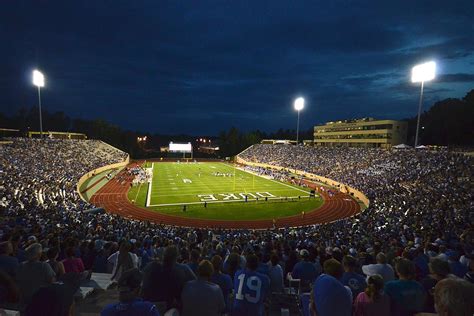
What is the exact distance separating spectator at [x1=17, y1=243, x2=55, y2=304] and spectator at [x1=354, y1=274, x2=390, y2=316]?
477cm

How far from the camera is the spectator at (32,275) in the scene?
4.58m

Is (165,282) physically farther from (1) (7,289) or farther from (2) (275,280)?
(2) (275,280)

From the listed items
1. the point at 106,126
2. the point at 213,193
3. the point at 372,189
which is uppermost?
the point at 106,126

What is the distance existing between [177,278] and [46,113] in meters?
146

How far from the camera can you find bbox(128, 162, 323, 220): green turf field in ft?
106

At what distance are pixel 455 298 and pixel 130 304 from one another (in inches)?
116

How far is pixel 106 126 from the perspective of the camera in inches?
4306

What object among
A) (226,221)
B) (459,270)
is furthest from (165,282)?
(226,221)

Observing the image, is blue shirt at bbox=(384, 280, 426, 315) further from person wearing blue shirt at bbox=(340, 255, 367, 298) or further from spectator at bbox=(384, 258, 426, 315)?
person wearing blue shirt at bbox=(340, 255, 367, 298)

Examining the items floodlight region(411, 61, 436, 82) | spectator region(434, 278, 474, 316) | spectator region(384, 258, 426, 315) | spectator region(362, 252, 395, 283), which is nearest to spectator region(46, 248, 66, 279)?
spectator region(384, 258, 426, 315)

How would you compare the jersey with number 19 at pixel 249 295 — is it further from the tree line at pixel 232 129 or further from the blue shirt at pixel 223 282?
the tree line at pixel 232 129

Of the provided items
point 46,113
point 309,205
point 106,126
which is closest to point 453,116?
point 309,205

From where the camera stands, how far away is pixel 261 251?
11188 millimetres

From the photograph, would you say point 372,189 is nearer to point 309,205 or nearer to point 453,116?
point 309,205
